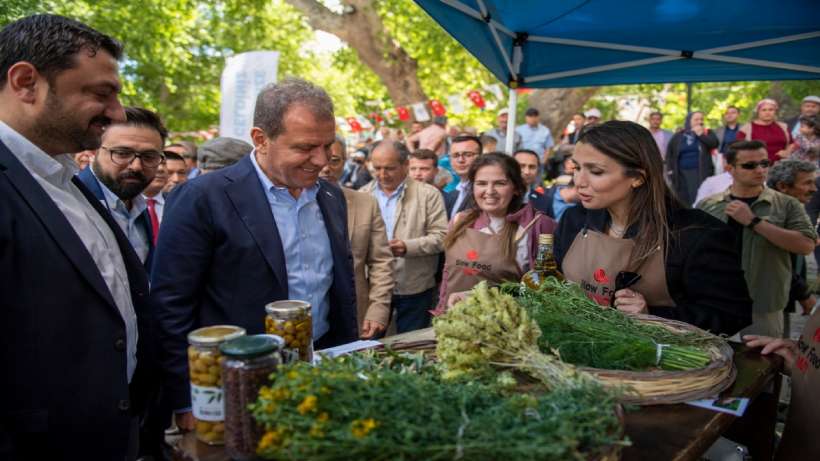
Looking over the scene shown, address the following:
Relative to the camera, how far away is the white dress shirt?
1.70 metres

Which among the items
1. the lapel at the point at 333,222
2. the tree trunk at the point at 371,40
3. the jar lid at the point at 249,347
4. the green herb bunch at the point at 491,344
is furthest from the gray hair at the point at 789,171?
the tree trunk at the point at 371,40

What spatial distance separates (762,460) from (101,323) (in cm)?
258

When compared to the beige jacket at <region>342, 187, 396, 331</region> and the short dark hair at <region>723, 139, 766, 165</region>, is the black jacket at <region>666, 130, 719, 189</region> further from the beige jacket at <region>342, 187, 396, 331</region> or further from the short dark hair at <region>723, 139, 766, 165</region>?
the beige jacket at <region>342, 187, 396, 331</region>

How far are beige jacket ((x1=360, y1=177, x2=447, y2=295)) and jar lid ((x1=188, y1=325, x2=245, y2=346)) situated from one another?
11.0 ft

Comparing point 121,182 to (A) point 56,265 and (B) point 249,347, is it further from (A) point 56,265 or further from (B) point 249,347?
(B) point 249,347

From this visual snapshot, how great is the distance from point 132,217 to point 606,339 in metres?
2.96

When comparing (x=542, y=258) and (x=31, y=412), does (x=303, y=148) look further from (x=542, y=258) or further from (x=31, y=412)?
(x=31, y=412)

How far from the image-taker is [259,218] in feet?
8.09

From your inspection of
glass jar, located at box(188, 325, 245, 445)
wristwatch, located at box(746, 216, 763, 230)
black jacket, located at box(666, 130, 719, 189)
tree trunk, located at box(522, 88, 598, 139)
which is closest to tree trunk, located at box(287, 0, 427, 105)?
tree trunk, located at box(522, 88, 598, 139)

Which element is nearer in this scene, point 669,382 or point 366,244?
point 669,382

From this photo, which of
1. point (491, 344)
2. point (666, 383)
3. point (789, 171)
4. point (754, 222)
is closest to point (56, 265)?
point (491, 344)

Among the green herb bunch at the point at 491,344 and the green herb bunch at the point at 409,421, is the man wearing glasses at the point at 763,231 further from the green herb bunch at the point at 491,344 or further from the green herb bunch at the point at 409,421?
the green herb bunch at the point at 409,421

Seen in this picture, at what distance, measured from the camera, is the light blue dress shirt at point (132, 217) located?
3428 mm

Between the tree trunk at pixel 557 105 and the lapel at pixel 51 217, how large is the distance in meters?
12.7
